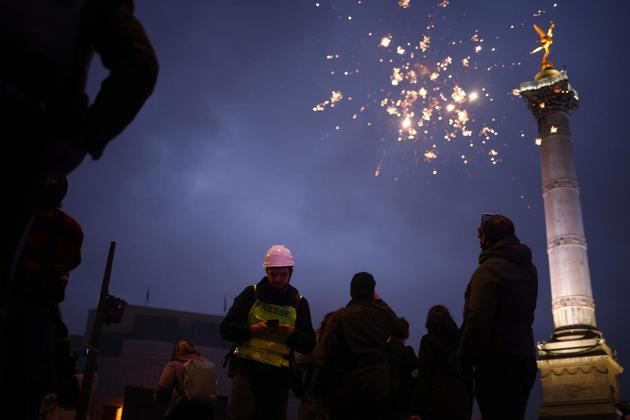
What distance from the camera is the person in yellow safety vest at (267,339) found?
19.1 feet

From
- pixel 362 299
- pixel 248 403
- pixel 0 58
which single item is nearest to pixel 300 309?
pixel 362 299

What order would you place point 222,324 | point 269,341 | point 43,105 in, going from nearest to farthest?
point 43,105
point 269,341
point 222,324

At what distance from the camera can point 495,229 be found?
5.68 meters

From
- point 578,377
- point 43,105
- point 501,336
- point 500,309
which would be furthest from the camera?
point 578,377

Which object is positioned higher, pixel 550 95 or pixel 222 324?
pixel 550 95

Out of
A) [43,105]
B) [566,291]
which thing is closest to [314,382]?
[43,105]

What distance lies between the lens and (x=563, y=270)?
1021 inches

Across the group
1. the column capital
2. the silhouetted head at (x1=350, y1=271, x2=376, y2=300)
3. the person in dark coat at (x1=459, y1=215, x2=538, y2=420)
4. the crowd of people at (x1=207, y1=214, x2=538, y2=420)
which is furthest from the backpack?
the column capital

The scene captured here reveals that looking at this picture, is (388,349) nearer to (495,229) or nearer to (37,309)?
(495,229)

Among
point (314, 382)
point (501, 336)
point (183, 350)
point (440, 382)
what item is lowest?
point (314, 382)

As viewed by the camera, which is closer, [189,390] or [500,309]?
[500,309]

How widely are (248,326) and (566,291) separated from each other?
22463 mm

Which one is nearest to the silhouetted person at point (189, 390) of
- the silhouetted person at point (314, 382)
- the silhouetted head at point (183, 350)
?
the silhouetted head at point (183, 350)

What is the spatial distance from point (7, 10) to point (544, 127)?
29568mm
